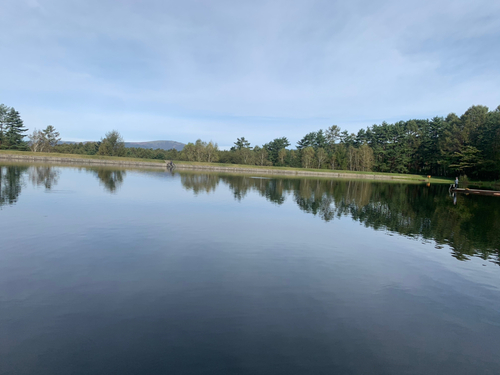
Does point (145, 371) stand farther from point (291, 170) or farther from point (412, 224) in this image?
point (291, 170)

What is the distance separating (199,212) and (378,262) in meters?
8.93

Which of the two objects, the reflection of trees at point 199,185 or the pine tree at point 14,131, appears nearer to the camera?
the reflection of trees at point 199,185

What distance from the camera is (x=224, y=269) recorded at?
24.7 ft

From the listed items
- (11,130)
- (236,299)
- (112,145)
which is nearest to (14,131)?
(11,130)

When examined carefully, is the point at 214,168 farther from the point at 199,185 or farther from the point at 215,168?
the point at 199,185

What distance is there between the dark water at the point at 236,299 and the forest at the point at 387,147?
6323cm

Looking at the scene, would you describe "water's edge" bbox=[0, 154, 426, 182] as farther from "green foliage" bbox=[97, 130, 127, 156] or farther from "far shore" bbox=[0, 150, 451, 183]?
"green foliage" bbox=[97, 130, 127, 156]

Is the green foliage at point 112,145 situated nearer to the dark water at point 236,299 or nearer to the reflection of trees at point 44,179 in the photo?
the reflection of trees at point 44,179

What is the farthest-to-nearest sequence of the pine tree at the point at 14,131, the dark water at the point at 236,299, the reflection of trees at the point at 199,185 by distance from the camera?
the pine tree at the point at 14,131 → the reflection of trees at the point at 199,185 → the dark water at the point at 236,299

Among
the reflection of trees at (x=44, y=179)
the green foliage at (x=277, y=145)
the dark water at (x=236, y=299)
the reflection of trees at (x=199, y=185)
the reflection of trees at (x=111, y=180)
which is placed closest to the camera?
the dark water at (x=236, y=299)

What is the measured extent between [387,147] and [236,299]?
304 ft

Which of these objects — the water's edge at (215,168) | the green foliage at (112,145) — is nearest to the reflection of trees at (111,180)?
the water's edge at (215,168)

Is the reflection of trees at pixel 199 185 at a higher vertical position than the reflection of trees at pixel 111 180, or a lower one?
lower

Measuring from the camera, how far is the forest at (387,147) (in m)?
63.8
